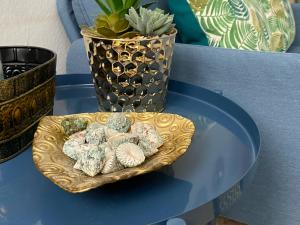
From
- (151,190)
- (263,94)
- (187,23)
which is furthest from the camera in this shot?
(187,23)

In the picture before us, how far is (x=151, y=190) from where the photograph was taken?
1.66 ft

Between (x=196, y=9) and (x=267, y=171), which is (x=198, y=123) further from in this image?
(x=196, y=9)

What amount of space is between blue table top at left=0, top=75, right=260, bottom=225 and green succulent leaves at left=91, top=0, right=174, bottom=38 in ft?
0.63

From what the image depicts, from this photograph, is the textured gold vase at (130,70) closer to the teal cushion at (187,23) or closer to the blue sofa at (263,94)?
the blue sofa at (263,94)

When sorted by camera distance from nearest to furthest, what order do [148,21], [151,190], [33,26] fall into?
[151,190] → [148,21] → [33,26]

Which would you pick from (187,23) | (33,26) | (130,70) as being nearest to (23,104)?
(130,70)

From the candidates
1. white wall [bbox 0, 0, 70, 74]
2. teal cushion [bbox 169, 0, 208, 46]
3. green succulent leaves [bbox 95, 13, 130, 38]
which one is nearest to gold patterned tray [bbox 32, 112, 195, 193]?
green succulent leaves [bbox 95, 13, 130, 38]

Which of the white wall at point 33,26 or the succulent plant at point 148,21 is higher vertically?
the succulent plant at point 148,21

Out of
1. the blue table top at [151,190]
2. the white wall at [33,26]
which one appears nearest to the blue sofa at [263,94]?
the white wall at [33,26]

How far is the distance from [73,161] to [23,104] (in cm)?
11

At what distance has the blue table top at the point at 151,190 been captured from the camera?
0.46 m

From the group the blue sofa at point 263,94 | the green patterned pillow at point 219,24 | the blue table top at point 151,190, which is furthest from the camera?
the green patterned pillow at point 219,24

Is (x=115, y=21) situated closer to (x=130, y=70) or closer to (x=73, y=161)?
(x=130, y=70)

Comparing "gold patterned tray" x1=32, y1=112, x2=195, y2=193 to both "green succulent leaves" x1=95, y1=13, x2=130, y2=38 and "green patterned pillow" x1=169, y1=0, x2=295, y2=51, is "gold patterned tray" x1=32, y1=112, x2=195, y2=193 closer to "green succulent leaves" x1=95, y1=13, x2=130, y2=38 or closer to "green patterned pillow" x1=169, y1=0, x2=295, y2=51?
"green succulent leaves" x1=95, y1=13, x2=130, y2=38
